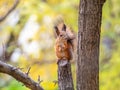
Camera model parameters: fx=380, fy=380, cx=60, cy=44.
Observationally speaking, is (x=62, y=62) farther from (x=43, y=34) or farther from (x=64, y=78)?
(x=43, y=34)

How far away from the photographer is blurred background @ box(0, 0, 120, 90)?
372cm

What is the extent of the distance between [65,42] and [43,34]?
3.20 m

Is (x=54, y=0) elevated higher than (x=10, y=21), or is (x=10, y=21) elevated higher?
(x=54, y=0)

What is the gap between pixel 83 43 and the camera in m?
1.10

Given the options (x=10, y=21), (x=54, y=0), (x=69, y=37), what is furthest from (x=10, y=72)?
(x=54, y=0)

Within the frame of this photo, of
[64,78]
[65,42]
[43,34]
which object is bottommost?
[64,78]

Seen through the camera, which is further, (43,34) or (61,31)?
(43,34)

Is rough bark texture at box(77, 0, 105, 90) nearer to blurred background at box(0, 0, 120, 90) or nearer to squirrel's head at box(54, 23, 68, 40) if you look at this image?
squirrel's head at box(54, 23, 68, 40)

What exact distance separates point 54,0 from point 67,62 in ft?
10.8

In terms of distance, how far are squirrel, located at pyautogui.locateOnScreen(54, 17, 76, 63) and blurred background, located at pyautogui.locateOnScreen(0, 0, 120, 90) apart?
222cm

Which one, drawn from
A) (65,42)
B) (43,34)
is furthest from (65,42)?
(43,34)

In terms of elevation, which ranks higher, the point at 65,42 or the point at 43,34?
the point at 43,34

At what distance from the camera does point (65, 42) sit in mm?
1136

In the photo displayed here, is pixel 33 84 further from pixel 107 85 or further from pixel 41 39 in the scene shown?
pixel 41 39
